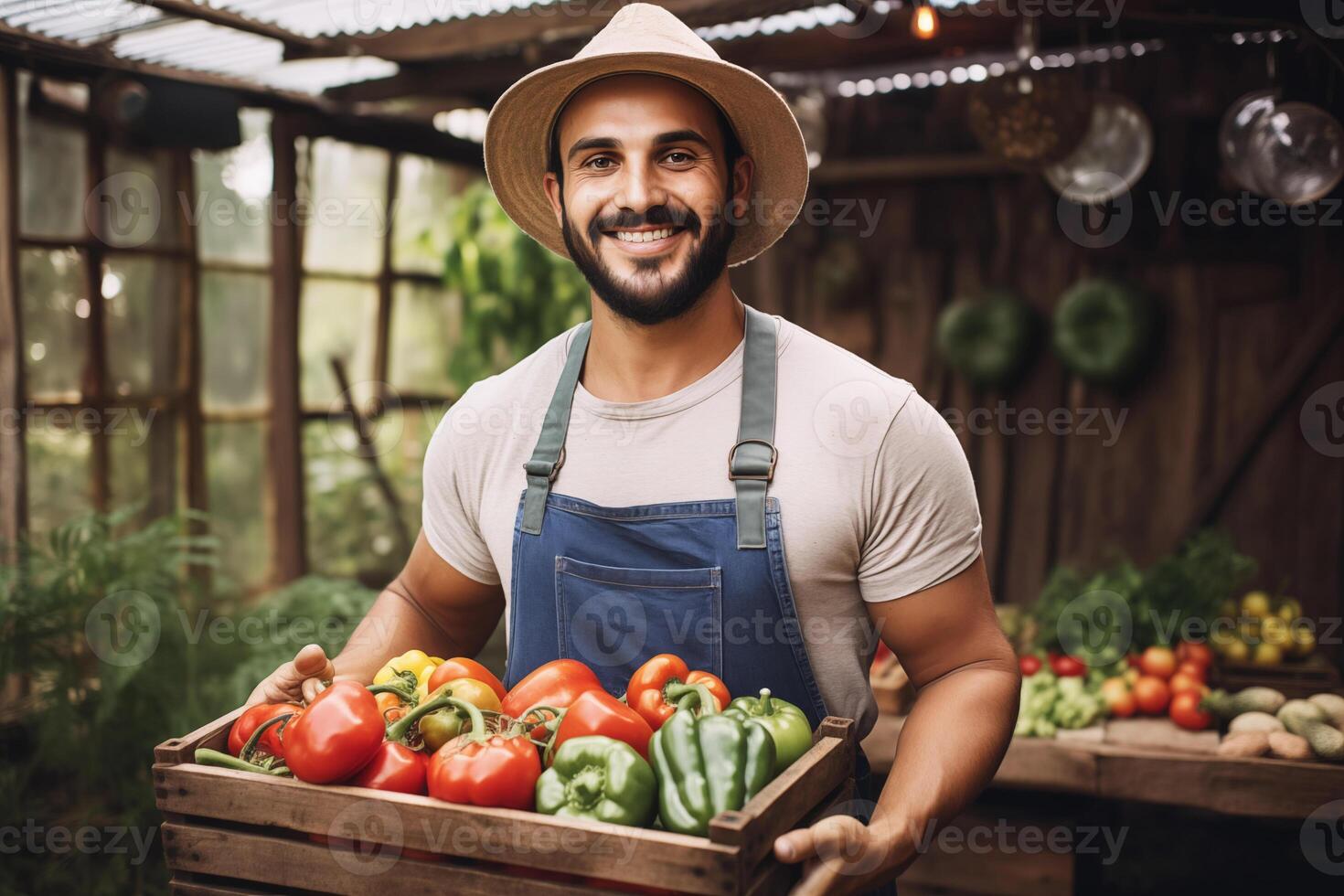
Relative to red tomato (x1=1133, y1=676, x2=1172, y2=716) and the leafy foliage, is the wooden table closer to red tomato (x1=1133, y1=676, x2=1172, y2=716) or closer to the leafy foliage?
red tomato (x1=1133, y1=676, x2=1172, y2=716)

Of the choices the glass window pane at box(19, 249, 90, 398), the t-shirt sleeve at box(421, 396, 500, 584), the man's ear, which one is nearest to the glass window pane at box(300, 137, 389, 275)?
the glass window pane at box(19, 249, 90, 398)

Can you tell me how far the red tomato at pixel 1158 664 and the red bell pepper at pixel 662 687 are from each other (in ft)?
10.2

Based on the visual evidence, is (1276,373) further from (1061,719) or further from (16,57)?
(16,57)

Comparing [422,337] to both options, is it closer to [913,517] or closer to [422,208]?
[422,208]

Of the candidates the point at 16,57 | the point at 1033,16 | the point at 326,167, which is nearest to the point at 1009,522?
the point at 1033,16

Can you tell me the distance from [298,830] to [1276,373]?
5.79 meters

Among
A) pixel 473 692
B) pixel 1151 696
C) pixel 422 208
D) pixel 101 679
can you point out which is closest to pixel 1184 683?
pixel 1151 696

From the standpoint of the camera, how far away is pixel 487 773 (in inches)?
69.4

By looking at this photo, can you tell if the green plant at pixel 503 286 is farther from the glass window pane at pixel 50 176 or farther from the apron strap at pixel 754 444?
the apron strap at pixel 754 444

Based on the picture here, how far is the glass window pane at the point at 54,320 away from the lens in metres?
5.20

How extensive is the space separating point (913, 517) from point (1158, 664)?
2.93 metres

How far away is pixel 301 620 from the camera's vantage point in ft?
16.7

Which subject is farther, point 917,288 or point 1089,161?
point 917,288

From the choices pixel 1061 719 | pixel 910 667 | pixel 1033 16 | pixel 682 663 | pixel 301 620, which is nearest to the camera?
pixel 682 663
